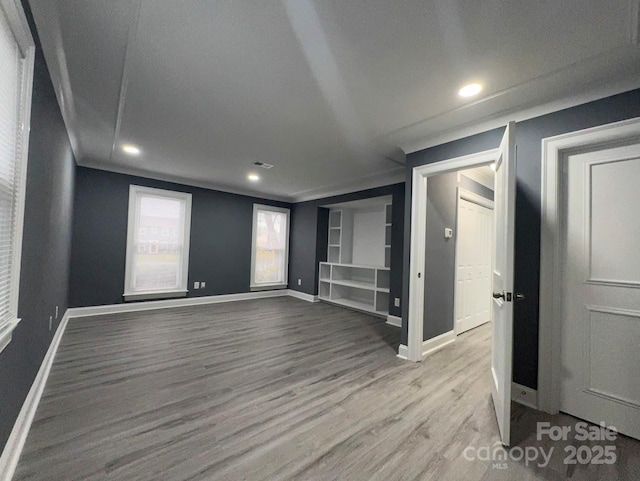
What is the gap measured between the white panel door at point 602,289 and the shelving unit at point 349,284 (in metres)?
2.97

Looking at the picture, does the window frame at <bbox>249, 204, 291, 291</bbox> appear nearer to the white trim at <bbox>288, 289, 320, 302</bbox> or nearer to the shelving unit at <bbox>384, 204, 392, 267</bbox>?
the white trim at <bbox>288, 289, 320, 302</bbox>

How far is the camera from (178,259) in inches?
190

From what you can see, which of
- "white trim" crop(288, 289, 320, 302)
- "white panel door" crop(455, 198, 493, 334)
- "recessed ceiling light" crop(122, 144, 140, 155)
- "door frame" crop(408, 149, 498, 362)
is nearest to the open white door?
"door frame" crop(408, 149, 498, 362)

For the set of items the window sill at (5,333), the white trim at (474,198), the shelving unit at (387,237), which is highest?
the white trim at (474,198)

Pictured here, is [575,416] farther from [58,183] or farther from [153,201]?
[153,201]

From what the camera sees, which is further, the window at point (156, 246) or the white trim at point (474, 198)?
the window at point (156, 246)

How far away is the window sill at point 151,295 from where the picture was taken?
429cm

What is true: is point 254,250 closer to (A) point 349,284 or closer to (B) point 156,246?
(B) point 156,246

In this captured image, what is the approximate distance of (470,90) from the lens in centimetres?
189

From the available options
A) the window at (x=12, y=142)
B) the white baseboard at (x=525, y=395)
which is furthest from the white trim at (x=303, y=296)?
the window at (x=12, y=142)

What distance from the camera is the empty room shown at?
133 centimetres

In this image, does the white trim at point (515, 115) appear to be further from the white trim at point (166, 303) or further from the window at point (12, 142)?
the white trim at point (166, 303)

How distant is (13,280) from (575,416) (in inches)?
141

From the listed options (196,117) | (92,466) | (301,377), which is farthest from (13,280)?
(301,377)
